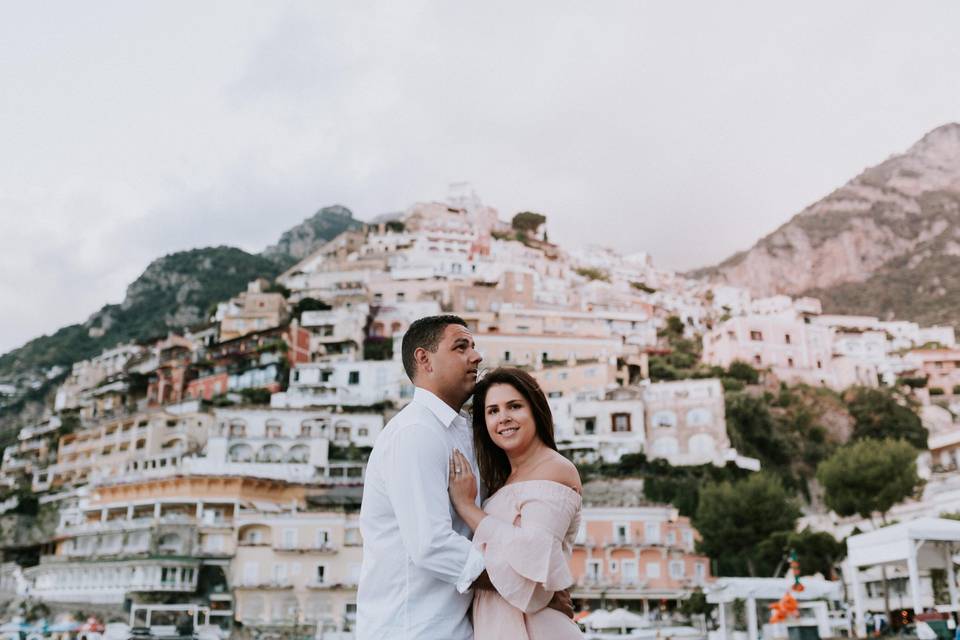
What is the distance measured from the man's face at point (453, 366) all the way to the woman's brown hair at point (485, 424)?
0.11m

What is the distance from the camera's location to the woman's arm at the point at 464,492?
11.6ft

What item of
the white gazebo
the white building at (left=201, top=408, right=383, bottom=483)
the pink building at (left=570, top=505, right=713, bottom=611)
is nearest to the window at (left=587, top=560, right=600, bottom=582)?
the pink building at (left=570, top=505, right=713, bottom=611)

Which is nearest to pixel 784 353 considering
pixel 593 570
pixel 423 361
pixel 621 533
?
pixel 621 533

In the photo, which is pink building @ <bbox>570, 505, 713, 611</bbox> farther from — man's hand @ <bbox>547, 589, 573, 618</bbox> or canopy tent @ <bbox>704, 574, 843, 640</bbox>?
man's hand @ <bbox>547, 589, 573, 618</bbox>

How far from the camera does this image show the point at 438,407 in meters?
3.70

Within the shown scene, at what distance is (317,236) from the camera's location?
5822 inches

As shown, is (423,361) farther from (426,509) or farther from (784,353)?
(784,353)

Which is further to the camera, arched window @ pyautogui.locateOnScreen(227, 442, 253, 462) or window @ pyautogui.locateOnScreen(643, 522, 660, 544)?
arched window @ pyautogui.locateOnScreen(227, 442, 253, 462)

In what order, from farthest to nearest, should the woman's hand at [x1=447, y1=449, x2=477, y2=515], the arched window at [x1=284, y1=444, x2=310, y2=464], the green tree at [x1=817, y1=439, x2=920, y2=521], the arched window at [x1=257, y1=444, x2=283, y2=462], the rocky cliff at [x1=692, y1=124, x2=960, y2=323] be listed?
the rocky cliff at [x1=692, y1=124, x2=960, y2=323] < the arched window at [x1=284, y1=444, x2=310, y2=464] < the arched window at [x1=257, y1=444, x2=283, y2=462] < the green tree at [x1=817, y1=439, x2=920, y2=521] < the woman's hand at [x1=447, y1=449, x2=477, y2=515]

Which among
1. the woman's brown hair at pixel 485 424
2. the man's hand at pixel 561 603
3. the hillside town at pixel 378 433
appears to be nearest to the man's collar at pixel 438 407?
the woman's brown hair at pixel 485 424

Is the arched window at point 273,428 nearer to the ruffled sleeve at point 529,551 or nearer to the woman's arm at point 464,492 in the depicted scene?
the woman's arm at point 464,492

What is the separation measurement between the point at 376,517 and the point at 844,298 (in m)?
133

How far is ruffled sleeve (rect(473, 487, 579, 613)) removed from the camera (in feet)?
10.9

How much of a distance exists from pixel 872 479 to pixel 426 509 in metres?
36.3
